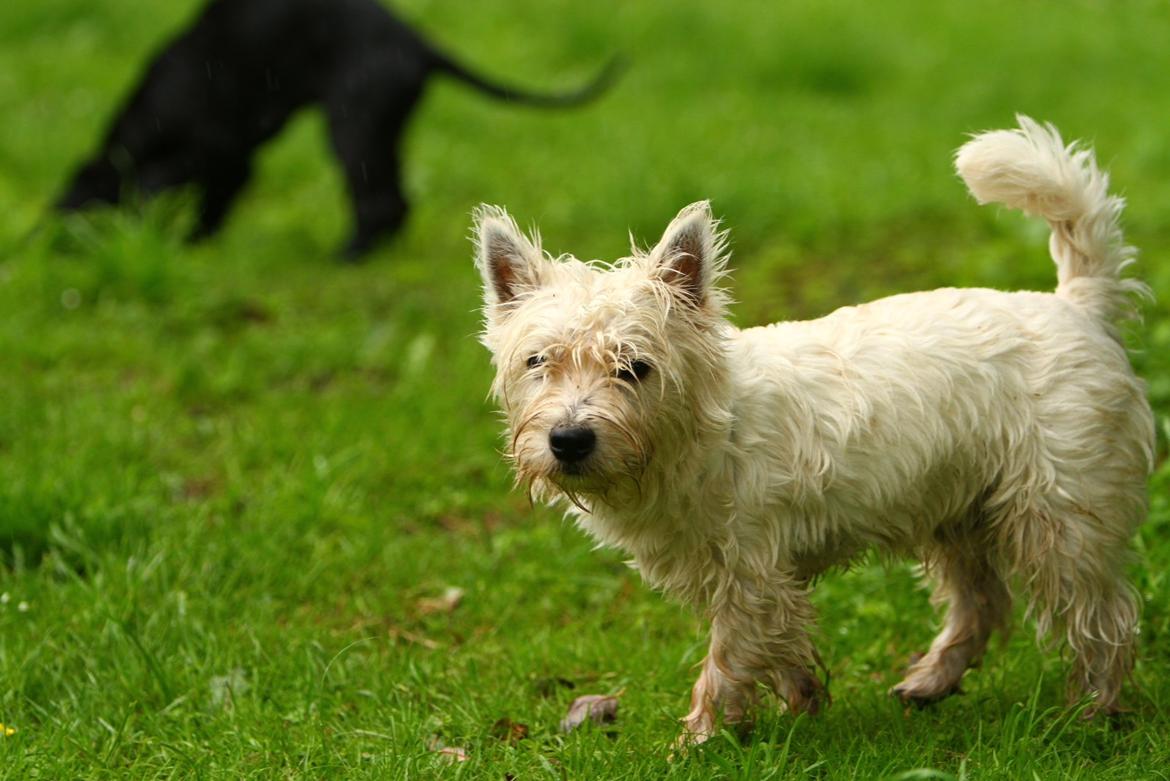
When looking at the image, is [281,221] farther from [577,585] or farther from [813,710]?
[813,710]

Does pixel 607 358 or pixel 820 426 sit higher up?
pixel 607 358

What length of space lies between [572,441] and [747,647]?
700mm

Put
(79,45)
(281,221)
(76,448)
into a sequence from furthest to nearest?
1. (79,45)
2. (281,221)
3. (76,448)

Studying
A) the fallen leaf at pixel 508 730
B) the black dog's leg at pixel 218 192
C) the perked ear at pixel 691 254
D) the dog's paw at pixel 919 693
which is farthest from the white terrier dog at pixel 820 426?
the black dog's leg at pixel 218 192

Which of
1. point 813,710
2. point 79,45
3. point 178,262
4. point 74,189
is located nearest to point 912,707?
point 813,710

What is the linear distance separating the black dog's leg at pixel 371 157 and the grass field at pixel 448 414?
0.22 meters

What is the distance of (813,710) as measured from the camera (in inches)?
142

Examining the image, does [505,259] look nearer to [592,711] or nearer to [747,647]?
[747,647]

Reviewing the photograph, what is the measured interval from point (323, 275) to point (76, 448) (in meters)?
2.91

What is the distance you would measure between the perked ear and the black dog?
504cm

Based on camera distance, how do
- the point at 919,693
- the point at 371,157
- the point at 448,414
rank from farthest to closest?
the point at 371,157
the point at 448,414
the point at 919,693

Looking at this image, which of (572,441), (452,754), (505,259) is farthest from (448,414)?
(572,441)

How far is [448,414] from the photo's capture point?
5.93 metres

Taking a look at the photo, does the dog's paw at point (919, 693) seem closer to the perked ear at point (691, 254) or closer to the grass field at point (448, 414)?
the grass field at point (448, 414)
